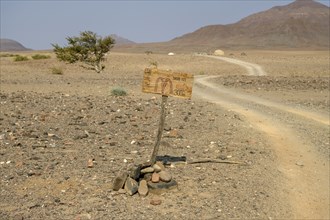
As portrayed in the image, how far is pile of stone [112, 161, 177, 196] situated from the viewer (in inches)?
250

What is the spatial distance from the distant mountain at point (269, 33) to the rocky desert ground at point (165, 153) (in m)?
120

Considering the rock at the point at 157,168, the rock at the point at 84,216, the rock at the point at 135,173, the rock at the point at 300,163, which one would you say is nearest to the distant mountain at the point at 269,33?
the rock at the point at 300,163

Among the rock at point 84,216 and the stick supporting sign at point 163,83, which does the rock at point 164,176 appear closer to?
the stick supporting sign at point 163,83

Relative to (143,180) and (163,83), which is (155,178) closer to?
(143,180)

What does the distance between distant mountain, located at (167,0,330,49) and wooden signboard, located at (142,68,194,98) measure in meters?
125

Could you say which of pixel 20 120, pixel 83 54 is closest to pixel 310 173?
pixel 20 120

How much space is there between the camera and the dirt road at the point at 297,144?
695 cm

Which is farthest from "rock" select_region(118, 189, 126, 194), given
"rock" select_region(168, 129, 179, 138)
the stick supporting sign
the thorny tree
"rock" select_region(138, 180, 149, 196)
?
the thorny tree

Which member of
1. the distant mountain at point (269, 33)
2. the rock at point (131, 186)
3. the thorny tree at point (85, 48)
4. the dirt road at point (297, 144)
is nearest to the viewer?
the rock at point (131, 186)

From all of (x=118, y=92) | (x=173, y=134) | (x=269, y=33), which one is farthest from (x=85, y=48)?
(x=269, y=33)

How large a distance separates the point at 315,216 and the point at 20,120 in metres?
6.74

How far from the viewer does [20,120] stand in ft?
33.9

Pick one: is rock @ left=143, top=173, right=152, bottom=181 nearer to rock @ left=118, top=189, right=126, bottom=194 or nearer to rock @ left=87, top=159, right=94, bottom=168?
rock @ left=118, top=189, right=126, bottom=194

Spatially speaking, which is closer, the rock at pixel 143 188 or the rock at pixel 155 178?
the rock at pixel 143 188
